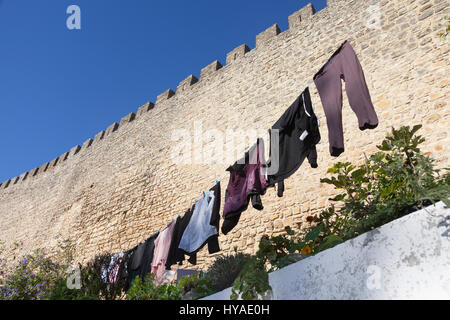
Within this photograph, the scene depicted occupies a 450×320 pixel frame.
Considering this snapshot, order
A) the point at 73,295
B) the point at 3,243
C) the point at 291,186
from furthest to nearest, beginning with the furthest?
the point at 3,243, the point at 291,186, the point at 73,295

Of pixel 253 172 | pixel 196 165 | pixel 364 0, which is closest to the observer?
pixel 253 172

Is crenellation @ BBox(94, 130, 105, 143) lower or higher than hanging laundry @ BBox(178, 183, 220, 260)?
higher

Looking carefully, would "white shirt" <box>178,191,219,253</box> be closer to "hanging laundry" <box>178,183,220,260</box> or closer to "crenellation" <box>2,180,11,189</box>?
"hanging laundry" <box>178,183,220,260</box>

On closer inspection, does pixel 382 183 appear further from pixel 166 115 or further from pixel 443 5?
pixel 166 115

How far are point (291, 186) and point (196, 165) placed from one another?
2.90 meters

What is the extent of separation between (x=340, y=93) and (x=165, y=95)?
7.80 metres

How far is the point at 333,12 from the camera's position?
6.75 meters

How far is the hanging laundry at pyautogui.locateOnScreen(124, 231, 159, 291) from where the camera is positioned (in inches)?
228

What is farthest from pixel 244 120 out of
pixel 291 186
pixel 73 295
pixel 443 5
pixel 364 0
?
pixel 73 295

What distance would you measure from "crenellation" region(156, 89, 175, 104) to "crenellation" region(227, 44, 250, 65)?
2.50 m

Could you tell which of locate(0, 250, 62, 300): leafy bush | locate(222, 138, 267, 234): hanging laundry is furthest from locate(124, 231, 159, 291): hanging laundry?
locate(222, 138, 267, 234): hanging laundry

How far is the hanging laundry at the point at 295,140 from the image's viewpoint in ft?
11.4

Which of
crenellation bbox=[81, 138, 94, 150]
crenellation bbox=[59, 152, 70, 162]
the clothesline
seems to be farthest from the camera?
crenellation bbox=[59, 152, 70, 162]

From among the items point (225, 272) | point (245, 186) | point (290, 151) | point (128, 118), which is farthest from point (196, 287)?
point (128, 118)
